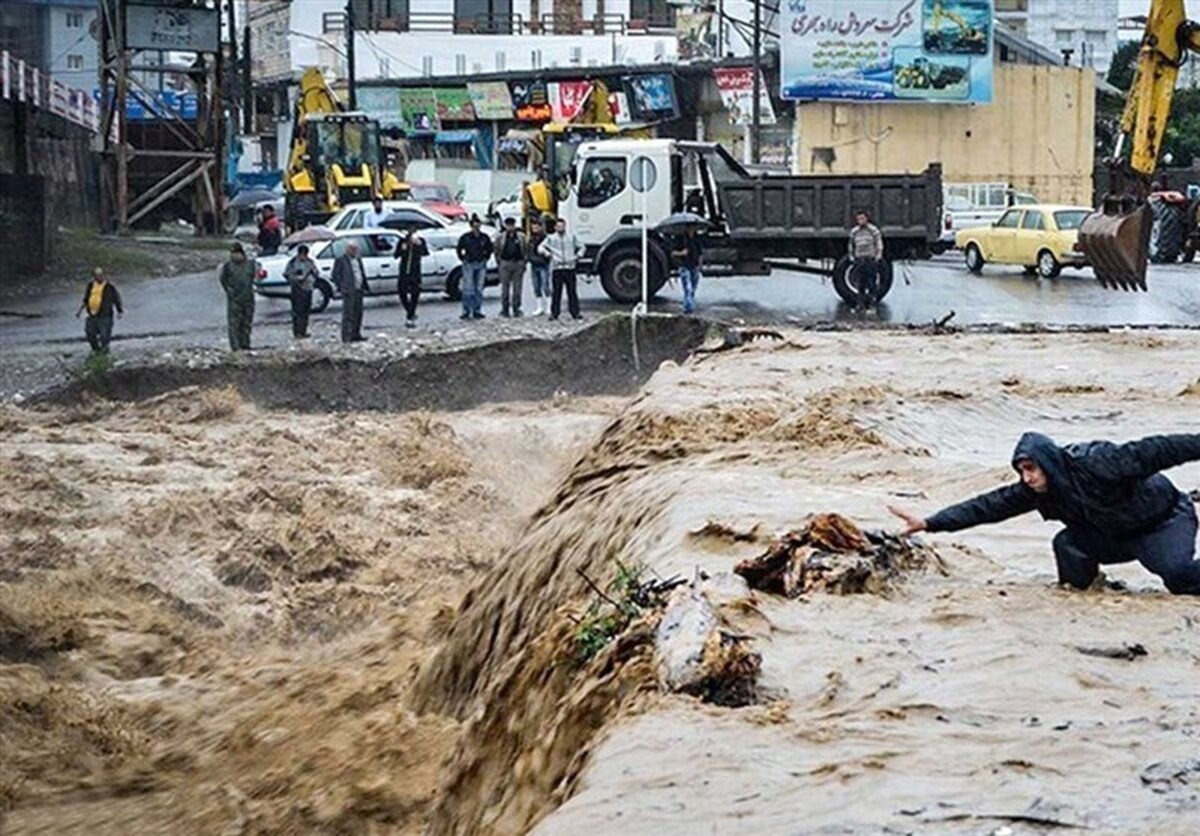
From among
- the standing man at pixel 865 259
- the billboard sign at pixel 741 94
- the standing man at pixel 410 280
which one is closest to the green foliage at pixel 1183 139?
Result: the billboard sign at pixel 741 94

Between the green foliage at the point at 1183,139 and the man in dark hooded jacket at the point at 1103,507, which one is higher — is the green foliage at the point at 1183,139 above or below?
above

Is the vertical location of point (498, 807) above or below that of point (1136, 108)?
below

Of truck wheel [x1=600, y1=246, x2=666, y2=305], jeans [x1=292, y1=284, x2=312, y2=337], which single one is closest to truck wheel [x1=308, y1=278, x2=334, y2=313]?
jeans [x1=292, y1=284, x2=312, y2=337]

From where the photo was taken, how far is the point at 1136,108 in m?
25.6

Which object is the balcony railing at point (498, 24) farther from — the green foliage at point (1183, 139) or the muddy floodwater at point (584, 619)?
the muddy floodwater at point (584, 619)

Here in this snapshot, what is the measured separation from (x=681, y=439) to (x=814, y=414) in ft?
3.30

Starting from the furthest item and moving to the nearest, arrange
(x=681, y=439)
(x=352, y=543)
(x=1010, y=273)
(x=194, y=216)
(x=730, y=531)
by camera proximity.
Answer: (x=194, y=216) → (x=1010, y=273) → (x=352, y=543) → (x=681, y=439) → (x=730, y=531)

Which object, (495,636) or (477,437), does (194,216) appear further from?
(495,636)

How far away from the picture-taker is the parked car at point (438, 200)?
48.7 m

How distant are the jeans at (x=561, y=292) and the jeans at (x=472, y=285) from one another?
3.50ft

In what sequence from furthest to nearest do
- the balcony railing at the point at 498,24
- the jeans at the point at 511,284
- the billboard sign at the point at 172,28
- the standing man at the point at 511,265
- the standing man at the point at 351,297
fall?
the balcony railing at the point at 498,24, the billboard sign at the point at 172,28, the jeans at the point at 511,284, the standing man at the point at 511,265, the standing man at the point at 351,297

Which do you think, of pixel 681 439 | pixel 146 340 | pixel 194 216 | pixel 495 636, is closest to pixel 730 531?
pixel 495 636

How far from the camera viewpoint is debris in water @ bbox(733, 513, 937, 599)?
9.04 metres

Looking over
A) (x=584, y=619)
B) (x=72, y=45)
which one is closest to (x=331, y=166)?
(x=584, y=619)
